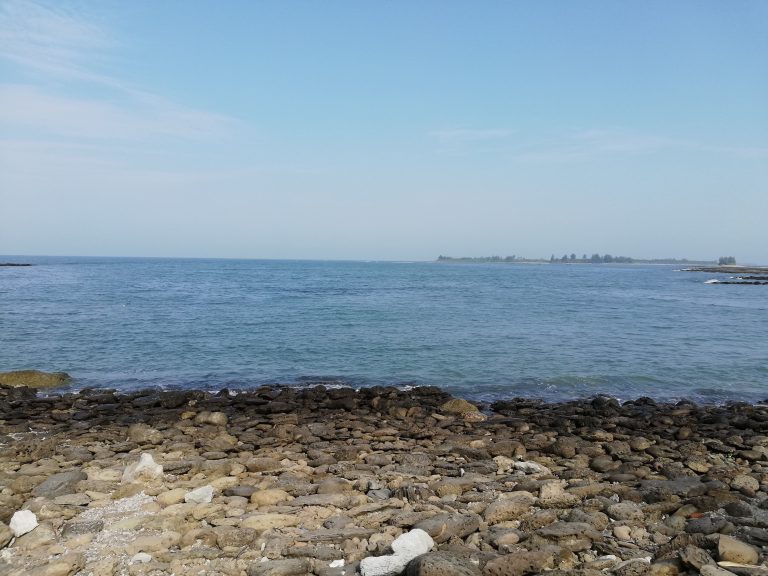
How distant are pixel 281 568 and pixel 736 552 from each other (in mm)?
4706

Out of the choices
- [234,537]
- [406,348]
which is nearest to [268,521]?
[234,537]

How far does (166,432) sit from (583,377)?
13.2 metres

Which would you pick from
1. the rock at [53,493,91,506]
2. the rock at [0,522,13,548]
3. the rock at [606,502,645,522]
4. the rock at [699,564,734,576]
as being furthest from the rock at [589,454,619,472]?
the rock at [0,522,13,548]

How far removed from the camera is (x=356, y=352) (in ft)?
71.8

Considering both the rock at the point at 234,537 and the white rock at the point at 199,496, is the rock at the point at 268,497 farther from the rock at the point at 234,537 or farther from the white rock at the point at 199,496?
the rock at the point at 234,537

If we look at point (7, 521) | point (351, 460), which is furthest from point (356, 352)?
point (7, 521)

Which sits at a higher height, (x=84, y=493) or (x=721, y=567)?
(x=721, y=567)

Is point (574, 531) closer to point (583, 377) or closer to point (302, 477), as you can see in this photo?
point (302, 477)

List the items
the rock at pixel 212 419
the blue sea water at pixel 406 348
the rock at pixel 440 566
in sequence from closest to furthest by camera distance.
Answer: the rock at pixel 440 566
the rock at pixel 212 419
the blue sea water at pixel 406 348

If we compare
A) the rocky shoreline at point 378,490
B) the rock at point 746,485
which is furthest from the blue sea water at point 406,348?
the rock at point 746,485

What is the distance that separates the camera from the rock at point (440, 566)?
4898 millimetres

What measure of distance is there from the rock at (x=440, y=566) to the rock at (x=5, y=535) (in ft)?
15.3

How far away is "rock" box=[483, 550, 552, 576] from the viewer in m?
5.39

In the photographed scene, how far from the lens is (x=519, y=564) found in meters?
5.47
